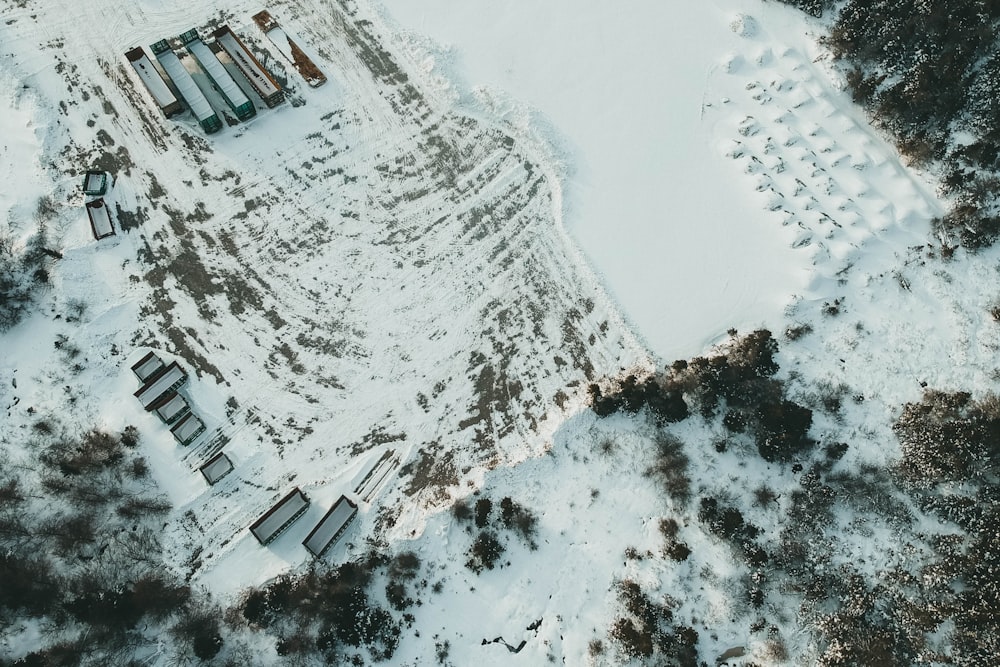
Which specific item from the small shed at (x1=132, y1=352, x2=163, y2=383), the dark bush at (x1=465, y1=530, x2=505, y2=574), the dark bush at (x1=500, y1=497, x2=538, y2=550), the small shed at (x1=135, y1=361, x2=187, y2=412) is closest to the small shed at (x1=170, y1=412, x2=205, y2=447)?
the small shed at (x1=135, y1=361, x2=187, y2=412)

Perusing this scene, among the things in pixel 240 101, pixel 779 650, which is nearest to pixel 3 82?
pixel 240 101

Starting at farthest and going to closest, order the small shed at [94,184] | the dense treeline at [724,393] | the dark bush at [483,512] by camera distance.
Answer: the small shed at [94,184] < the dense treeline at [724,393] < the dark bush at [483,512]

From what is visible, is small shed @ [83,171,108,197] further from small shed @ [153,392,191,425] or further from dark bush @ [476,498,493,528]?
dark bush @ [476,498,493,528]

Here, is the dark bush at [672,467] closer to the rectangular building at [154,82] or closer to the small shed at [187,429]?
the small shed at [187,429]

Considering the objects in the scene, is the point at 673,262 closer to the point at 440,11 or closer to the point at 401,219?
the point at 401,219

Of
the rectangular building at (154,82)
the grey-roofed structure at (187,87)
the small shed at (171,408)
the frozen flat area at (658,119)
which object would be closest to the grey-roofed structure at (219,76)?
the grey-roofed structure at (187,87)

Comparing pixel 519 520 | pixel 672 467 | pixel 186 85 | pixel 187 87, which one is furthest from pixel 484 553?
pixel 186 85

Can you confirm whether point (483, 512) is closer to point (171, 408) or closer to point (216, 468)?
point (216, 468)
